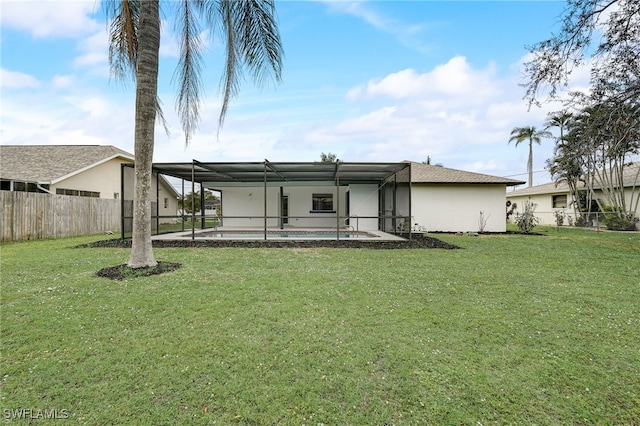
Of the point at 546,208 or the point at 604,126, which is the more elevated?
the point at 604,126

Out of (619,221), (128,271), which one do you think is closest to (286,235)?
(128,271)

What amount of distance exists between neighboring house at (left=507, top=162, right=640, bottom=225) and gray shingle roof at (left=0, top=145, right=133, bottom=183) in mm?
31510

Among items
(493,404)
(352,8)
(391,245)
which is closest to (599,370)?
(493,404)

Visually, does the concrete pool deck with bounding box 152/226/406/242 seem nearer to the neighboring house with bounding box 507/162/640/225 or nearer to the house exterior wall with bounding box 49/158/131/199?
the house exterior wall with bounding box 49/158/131/199

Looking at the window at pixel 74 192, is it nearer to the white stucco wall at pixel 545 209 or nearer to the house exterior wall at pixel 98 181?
the house exterior wall at pixel 98 181

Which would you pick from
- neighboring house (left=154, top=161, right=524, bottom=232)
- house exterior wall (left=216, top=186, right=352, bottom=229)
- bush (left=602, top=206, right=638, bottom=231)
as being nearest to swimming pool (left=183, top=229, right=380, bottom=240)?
neighboring house (left=154, top=161, right=524, bottom=232)

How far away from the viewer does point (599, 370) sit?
8.45 feet

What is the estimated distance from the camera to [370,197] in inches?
648

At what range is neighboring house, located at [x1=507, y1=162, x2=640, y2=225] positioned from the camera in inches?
740

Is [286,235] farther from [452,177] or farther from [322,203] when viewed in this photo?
[452,177]

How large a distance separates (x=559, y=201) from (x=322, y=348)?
95.1 feet

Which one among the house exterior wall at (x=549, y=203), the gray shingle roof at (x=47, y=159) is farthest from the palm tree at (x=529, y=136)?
the gray shingle roof at (x=47, y=159)

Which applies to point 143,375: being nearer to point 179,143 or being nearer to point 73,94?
point 179,143

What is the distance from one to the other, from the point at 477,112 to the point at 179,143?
1730 cm
